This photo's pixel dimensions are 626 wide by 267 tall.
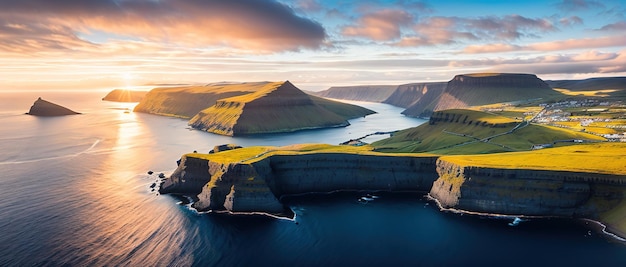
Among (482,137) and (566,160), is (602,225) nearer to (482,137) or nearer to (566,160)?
(566,160)

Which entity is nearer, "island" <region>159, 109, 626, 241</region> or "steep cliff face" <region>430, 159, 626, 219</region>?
"steep cliff face" <region>430, 159, 626, 219</region>

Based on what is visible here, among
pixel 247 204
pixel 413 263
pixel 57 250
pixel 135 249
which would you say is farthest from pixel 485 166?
pixel 57 250

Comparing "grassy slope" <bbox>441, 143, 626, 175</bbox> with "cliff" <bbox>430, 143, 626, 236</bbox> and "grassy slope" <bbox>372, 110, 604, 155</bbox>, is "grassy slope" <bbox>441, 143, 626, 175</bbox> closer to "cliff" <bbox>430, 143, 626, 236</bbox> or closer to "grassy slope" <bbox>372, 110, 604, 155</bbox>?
"cliff" <bbox>430, 143, 626, 236</bbox>

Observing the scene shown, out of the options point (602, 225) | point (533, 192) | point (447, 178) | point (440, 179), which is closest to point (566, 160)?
point (533, 192)

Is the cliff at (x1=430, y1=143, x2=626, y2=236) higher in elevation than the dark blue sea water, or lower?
higher

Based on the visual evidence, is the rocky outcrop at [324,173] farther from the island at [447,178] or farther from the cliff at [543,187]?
the cliff at [543,187]

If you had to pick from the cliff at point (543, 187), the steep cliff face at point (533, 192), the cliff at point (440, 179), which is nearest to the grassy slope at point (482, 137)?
the cliff at point (440, 179)

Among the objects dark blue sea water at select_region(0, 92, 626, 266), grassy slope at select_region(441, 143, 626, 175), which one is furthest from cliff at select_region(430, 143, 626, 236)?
dark blue sea water at select_region(0, 92, 626, 266)

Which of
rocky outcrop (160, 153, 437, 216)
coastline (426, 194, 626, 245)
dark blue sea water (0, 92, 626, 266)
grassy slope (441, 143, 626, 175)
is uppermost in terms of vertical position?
grassy slope (441, 143, 626, 175)
